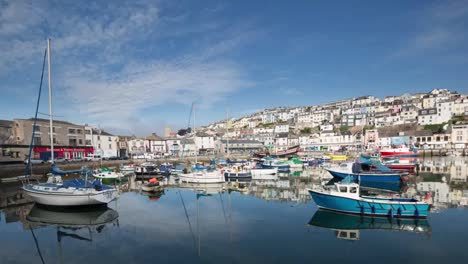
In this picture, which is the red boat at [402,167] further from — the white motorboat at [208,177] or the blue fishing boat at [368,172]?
the white motorboat at [208,177]

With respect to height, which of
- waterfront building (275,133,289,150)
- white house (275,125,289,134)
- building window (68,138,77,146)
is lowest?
waterfront building (275,133,289,150)

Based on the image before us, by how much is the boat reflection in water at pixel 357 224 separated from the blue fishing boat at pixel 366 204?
1.25ft

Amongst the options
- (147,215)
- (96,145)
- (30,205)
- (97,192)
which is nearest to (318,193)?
(147,215)

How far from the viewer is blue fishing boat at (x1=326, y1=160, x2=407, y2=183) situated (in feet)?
103

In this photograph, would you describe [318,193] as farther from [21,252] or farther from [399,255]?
[21,252]

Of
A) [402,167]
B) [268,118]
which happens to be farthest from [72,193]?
[268,118]

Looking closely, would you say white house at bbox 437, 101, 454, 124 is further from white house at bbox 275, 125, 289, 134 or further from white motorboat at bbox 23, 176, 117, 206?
white motorboat at bbox 23, 176, 117, 206

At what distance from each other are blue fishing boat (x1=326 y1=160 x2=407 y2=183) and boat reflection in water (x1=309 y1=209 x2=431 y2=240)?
13554mm

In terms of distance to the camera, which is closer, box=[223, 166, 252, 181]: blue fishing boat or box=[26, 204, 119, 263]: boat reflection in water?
box=[26, 204, 119, 263]: boat reflection in water

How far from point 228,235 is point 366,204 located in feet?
31.1

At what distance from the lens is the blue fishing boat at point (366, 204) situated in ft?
54.3

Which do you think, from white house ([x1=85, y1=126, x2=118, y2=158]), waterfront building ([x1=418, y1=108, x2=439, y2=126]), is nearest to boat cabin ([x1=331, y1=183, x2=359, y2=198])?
white house ([x1=85, y1=126, x2=118, y2=158])

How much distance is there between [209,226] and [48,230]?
957 centimetres

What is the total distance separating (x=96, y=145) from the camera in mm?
71188
